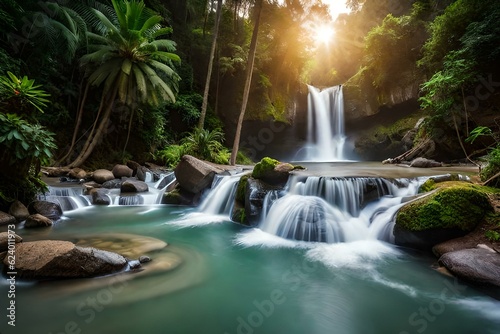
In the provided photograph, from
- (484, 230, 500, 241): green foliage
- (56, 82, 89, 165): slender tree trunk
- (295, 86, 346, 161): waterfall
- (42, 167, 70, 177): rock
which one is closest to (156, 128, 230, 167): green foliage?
(56, 82, 89, 165): slender tree trunk

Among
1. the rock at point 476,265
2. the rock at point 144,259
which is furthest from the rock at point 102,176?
the rock at point 476,265

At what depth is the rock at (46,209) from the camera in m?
6.19

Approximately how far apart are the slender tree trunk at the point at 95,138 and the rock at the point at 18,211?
5792 millimetres

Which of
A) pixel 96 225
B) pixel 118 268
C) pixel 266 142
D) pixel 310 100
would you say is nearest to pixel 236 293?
pixel 118 268

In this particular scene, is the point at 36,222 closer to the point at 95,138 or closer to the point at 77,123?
the point at 95,138

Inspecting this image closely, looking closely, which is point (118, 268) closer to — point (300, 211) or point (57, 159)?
point (300, 211)

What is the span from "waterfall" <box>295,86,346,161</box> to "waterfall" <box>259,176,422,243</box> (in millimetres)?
12818

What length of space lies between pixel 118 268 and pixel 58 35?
413 inches

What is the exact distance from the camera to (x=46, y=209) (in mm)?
6301

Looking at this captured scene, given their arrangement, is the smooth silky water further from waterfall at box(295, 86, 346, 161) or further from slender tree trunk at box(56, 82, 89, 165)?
waterfall at box(295, 86, 346, 161)

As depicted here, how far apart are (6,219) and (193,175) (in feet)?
14.4

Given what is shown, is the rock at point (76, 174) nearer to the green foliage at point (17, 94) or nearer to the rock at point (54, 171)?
the rock at point (54, 171)

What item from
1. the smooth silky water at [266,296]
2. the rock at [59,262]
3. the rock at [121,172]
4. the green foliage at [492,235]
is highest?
the rock at [121,172]

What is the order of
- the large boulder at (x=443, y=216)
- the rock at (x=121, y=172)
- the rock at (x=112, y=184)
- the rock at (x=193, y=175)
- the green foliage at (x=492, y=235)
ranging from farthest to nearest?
the rock at (x=121, y=172) → the rock at (x=112, y=184) → the rock at (x=193, y=175) → the large boulder at (x=443, y=216) → the green foliage at (x=492, y=235)
